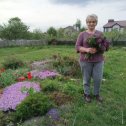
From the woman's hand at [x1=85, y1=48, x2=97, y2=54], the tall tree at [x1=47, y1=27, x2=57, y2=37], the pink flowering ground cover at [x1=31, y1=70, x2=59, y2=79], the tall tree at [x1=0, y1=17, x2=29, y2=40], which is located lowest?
the tall tree at [x1=47, y1=27, x2=57, y2=37]

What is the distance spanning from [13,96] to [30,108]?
4.14 feet

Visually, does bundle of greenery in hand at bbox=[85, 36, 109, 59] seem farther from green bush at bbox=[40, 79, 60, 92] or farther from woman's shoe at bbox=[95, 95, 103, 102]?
green bush at bbox=[40, 79, 60, 92]

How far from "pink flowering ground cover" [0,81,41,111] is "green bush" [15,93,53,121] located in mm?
431

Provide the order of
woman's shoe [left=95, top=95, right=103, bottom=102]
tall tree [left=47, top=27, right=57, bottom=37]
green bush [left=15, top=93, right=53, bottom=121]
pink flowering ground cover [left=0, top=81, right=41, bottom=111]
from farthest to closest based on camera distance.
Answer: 1. tall tree [left=47, top=27, right=57, bottom=37]
2. woman's shoe [left=95, top=95, right=103, bottom=102]
3. pink flowering ground cover [left=0, top=81, right=41, bottom=111]
4. green bush [left=15, top=93, right=53, bottom=121]

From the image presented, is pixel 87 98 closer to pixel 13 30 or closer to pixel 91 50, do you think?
pixel 91 50

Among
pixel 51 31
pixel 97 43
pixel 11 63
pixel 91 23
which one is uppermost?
pixel 91 23

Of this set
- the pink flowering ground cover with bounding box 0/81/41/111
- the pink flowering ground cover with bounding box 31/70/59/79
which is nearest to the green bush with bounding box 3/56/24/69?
the pink flowering ground cover with bounding box 31/70/59/79

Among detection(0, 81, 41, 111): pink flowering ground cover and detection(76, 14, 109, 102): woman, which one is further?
detection(76, 14, 109, 102): woman

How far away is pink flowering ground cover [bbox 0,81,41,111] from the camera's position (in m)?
7.97

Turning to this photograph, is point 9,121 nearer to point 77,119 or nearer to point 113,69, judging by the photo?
point 77,119

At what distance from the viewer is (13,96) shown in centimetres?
855

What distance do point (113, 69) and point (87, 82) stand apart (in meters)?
6.88

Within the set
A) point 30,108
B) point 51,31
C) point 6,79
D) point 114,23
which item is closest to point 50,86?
point 6,79

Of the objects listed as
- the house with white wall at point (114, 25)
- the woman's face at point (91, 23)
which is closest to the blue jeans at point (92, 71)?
the woman's face at point (91, 23)
